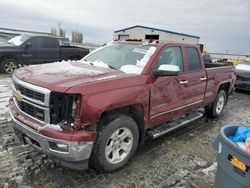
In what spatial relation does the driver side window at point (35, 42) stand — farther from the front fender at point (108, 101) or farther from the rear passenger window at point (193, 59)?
the front fender at point (108, 101)

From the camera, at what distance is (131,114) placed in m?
3.46

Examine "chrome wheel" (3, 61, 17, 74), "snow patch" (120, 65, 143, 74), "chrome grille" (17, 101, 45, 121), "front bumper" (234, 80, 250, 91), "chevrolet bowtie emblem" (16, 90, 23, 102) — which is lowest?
"front bumper" (234, 80, 250, 91)

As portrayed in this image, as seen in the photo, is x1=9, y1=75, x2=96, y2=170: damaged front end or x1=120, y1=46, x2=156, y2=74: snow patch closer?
x1=9, y1=75, x2=96, y2=170: damaged front end

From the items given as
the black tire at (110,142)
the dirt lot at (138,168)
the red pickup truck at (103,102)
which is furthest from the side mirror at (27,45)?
the black tire at (110,142)

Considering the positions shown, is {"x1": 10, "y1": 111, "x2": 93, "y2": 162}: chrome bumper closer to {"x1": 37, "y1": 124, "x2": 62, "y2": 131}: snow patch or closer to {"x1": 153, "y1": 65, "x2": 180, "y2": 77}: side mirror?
{"x1": 37, "y1": 124, "x2": 62, "y2": 131}: snow patch

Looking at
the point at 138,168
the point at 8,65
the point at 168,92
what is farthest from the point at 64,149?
the point at 8,65

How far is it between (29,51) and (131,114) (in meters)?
8.49

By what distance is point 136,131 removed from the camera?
3.44m

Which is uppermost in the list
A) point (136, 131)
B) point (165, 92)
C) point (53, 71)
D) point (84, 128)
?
point (53, 71)

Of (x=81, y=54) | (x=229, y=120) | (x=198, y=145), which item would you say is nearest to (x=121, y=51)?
(x=198, y=145)

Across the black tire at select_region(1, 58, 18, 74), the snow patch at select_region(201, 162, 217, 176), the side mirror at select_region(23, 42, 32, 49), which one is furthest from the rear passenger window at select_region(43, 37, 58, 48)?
the snow patch at select_region(201, 162, 217, 176)

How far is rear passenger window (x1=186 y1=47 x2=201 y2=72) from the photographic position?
4.67 meters

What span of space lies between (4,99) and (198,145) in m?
4.98

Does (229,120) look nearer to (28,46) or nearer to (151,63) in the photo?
(151,63)
